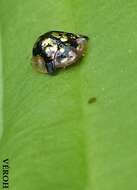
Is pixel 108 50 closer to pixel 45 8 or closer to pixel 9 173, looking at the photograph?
pixel 45 8

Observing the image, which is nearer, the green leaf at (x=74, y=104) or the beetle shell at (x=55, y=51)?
the green leaf at (x=74, y=104)

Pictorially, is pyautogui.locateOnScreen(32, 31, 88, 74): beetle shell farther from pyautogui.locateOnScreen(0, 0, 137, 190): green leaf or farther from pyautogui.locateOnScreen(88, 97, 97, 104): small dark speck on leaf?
pyautogui.locateOnScreen(88, 97, 97, 104): small dark speck on leaf

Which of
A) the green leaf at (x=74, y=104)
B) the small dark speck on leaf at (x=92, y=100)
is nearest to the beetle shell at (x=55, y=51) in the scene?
the green leaf at (x=74, y=104)

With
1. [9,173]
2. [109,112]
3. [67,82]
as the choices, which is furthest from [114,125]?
[9,173]

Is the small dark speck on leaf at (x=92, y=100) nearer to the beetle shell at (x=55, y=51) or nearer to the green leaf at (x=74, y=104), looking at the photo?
the green leaf at (x=74, y=104)

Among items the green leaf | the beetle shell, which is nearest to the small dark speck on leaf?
the green leaf

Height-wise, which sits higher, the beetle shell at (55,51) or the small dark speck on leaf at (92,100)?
the beetle shell at (55,51)

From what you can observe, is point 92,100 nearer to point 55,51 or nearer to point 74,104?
point 74,104

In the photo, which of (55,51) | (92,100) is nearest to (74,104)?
(92,100)
